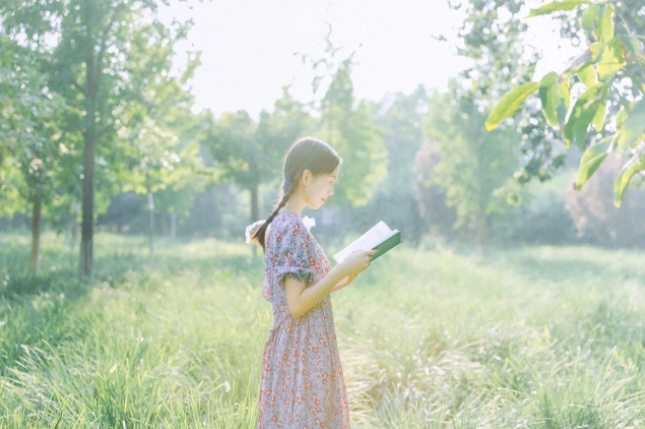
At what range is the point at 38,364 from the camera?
379 centimetres

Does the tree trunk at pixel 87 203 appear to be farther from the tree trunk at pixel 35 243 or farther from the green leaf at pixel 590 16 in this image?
the green leaf at pixel 590 16

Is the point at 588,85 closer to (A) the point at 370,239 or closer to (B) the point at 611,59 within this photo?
(B) the point at 611,59

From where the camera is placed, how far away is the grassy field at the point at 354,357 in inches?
120

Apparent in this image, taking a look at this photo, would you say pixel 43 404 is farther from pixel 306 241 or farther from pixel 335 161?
pixel 335 161

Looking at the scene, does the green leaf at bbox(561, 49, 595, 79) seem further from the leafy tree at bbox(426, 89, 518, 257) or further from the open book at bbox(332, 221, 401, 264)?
the leafy tree at bbox(426, 89, 518, 257)

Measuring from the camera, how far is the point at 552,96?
1.18 metres

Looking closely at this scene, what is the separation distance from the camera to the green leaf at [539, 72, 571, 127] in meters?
1.17

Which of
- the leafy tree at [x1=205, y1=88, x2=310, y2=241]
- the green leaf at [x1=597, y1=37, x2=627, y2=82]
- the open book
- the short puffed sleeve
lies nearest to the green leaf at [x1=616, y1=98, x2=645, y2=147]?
the green leaf at [x1=597, y1=37, x2=627, y2=82]

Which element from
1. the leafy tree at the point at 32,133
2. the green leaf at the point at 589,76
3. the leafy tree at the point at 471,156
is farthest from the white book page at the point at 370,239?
the leafy tree at the point at 471,156

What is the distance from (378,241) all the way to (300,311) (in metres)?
0.39

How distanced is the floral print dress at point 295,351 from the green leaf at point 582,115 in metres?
1.08

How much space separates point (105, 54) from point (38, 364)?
5622mm

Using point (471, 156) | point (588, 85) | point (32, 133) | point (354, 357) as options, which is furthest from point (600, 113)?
point (471, 156)

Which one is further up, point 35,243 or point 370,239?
point 370,239
